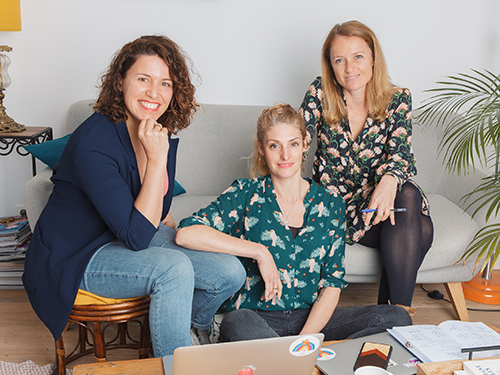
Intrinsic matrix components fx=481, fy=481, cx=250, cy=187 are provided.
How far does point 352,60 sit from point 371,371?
1.27 meters

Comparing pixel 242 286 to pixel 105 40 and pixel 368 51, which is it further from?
pixel 105 40

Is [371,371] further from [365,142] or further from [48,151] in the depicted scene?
[48,151]

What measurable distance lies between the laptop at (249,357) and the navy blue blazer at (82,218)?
52 centimetres

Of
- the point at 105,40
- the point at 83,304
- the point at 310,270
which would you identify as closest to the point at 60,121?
the point at 105,40

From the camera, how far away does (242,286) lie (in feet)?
5.24

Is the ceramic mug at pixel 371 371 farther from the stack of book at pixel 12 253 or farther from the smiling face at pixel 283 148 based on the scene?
the stack of book at pixel 12 253

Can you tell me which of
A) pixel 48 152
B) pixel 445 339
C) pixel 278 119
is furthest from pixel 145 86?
pixel 445 339

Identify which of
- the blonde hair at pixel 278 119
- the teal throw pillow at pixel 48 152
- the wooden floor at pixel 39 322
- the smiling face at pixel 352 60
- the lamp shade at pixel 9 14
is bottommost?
the wooden floor at pixel 39 322

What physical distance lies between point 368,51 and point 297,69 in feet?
2.66

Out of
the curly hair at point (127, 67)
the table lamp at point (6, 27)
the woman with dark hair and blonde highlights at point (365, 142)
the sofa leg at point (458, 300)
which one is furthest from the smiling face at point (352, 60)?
the table lamp at point (6, 27)

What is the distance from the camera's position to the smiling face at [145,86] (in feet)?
4.86

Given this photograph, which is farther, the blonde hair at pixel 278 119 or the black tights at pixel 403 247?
the black tights at pixel 403 247

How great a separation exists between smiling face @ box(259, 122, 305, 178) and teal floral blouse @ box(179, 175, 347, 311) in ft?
0.31

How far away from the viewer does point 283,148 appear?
1.57m
